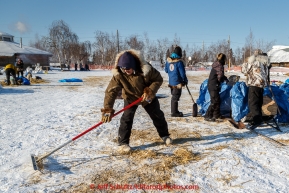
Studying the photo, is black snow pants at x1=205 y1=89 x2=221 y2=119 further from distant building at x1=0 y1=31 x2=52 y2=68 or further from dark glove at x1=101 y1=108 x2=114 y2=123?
distant building at x1=0 y1=31 x2=52 y2=68

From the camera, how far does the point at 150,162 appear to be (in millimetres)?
3090

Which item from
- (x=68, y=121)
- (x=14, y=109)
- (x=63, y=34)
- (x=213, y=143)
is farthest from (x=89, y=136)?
(x=63, y=34)

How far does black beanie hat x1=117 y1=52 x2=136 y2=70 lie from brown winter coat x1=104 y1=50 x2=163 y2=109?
86 millimetres

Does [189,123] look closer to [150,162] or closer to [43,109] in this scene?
[150,162]

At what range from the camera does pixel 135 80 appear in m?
3.41

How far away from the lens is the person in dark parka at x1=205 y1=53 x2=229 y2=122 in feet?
16.3

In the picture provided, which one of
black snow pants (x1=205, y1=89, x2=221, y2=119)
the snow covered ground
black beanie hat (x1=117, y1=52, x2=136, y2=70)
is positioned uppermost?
black beanie hat (x1=117, y1=52, x2=136, y2=70)

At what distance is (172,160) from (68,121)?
2.90 metres

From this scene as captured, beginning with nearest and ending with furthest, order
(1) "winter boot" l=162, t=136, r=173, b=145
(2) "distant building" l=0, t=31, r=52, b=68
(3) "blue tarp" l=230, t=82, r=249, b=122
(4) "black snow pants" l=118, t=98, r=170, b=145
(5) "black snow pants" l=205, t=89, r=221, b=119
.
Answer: (4) "black snow pants" l=118, t=98, r=170, b=145, (1) "winter boot" l=162, t=136, r=173, b=145, (3) "blue tarp" l=230, t=82, r=249, b=122, (5) "black snow pants" l=205, t=89, r=221, b=119, (2) "distant building" l=0, t=31, r=52, b=68

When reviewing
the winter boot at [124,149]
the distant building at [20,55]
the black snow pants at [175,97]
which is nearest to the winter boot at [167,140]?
the winter boot at [124,149]

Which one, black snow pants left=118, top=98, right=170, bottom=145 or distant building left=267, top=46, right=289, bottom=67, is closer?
black snow pants left=118, top=98, right=170, bottom=145

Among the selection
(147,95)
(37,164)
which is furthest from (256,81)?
(37,164)

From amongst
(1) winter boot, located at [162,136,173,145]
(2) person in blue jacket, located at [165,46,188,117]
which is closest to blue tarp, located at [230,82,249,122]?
(2) person in blue jacket, located at [165,46,188,117]

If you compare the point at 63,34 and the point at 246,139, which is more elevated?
the point at 63,34
